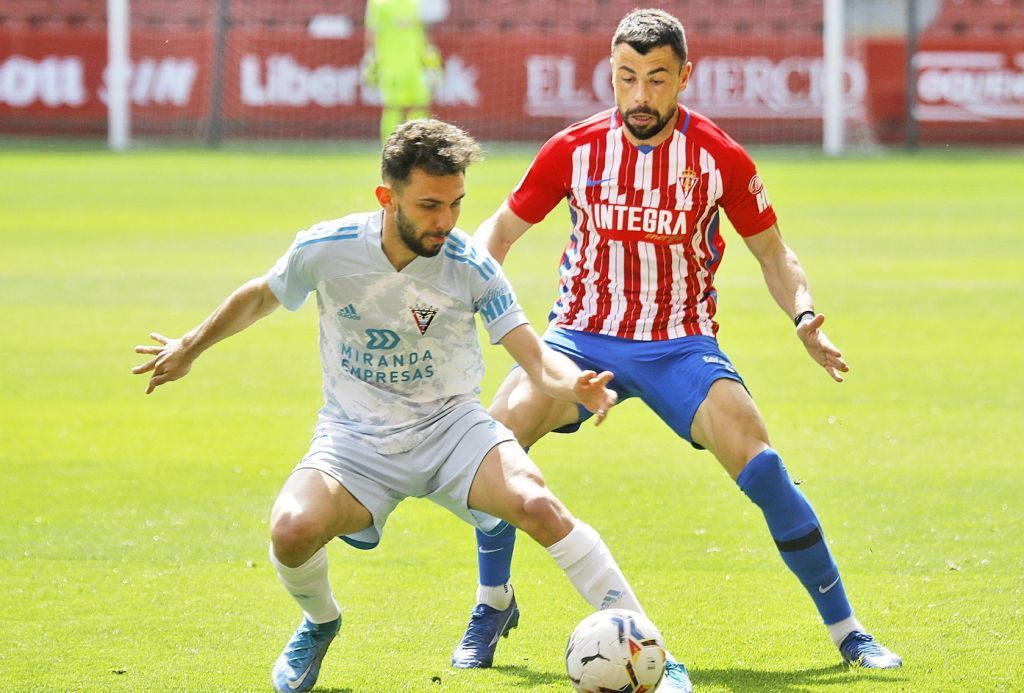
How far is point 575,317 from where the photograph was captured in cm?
623

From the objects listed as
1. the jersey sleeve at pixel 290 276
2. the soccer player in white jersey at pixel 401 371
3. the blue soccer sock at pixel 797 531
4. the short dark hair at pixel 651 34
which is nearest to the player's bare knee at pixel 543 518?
the soccer player in white jersey at pixel 401 371

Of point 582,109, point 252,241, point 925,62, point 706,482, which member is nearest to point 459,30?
point 582,109

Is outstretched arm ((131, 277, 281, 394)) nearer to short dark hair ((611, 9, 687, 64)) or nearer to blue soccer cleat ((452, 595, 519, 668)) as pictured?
blue soccer cleat ((452, 595, 519, 668))

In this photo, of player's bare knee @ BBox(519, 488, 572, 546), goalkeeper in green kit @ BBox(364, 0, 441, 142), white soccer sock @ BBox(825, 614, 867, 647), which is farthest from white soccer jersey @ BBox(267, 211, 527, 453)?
goalkeeper in green kit @ BBox(364, 0, 441, 142)

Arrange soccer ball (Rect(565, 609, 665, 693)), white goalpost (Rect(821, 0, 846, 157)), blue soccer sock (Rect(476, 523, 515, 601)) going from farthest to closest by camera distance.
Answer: white goalpost (Rect(821, 0, 846, 157))
blue soccer sock (Rect(476, 523, 515, 601))
soccer ball (Rect(565, 609, 665, 693))

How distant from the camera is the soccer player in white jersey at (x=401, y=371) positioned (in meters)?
5.10

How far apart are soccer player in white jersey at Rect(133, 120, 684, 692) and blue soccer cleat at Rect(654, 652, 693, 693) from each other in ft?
0.84

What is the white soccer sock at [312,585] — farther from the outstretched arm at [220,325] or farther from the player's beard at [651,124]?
the player's beard at [651,124]

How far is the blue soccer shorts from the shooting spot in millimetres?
5750

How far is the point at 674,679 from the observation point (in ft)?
16.6

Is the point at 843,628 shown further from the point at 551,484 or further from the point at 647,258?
the point at 551,484

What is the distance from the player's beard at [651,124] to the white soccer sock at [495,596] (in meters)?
1.83

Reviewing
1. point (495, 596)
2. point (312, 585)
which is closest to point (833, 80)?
point (495, 596)

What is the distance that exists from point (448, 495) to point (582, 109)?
22314 mm
